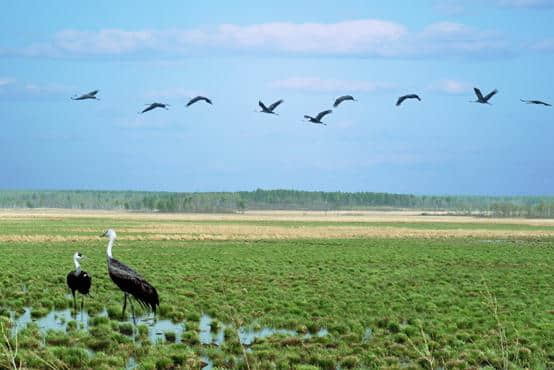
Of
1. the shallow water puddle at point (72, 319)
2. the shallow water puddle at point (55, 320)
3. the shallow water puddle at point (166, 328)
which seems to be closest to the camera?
the shallow water puddle at point (166, 328)

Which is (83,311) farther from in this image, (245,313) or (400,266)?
(400,266)

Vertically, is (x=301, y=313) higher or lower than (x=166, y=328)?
higher

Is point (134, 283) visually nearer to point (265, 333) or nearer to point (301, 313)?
point (265, 333)

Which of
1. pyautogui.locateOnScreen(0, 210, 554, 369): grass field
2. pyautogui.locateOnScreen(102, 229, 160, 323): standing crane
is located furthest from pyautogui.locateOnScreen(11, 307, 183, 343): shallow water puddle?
pyautogui.locateOnScreen(102, 229, 160, 323): standing crane

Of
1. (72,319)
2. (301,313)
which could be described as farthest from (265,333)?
(72,319)

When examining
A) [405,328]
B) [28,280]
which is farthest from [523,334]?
[28,280]

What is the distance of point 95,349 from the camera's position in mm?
12984

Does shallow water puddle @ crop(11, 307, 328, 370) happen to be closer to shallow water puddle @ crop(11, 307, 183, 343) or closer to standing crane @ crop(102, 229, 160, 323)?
shallow water puddle @ crop(11, 307, 183, 343)

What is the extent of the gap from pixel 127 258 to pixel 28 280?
12.5 metres

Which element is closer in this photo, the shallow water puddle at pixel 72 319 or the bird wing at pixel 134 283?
the shallow water puddle at pixel 72 319

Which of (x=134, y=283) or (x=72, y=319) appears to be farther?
(x=72, y=319)

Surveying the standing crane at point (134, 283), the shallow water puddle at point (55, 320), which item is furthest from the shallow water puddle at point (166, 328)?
the standing crane at point (134, 283)

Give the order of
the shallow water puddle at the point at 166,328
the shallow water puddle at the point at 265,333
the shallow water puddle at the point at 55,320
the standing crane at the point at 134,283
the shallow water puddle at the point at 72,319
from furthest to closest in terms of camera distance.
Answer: the shallow water puddle at the point at 55,320 < the standing crane at the point at 134,283 < the shallow water puddle at the point at 72,319 < the shallow water puddle at the point at 265,333 < the shallow water puddle at the point at 166,328

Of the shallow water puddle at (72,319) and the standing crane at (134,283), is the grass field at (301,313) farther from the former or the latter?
the standing crane at (134,283)
